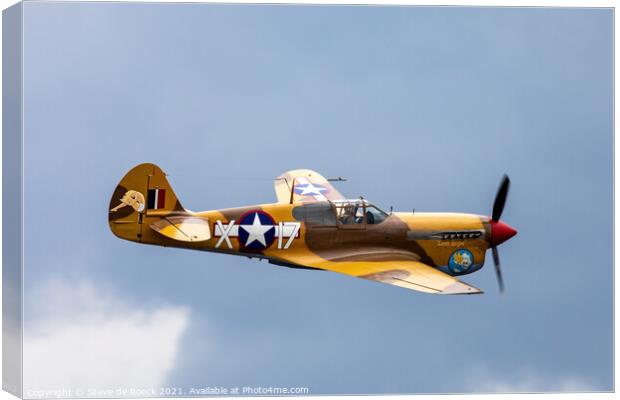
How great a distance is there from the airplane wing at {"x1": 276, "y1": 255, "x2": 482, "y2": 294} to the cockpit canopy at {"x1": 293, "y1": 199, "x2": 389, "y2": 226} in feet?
2.39

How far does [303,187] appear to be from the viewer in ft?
78.8

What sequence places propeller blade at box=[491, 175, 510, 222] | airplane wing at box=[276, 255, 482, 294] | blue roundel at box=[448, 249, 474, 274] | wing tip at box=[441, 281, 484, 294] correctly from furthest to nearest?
blue roundel at box=[448, 249, 474, 274], propeller blade at box=[491, 175, 510, 222], airplane wing at box=[276, 255, 482, 294], wing tip at box=[441, 281, 484, 294]

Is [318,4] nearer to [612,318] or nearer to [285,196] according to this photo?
[285,196]

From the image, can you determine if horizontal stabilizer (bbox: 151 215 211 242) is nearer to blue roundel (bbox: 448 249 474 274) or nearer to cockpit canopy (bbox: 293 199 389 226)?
cockpit canopy (bbox: 293 199 389 226)

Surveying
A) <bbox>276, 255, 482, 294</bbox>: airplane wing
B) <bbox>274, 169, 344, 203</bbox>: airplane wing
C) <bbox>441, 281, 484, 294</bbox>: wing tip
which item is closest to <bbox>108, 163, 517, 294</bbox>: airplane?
<bbox>276, 255, 482, 294</bbox>: airplane wing

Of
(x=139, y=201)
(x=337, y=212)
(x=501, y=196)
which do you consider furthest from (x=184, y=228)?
(x=501, y=196)

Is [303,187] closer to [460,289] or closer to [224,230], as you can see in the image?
[224,230]

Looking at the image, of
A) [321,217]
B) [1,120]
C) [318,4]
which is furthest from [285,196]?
[1,120]

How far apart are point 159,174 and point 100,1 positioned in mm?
3155

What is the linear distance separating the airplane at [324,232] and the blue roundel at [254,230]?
0.02m

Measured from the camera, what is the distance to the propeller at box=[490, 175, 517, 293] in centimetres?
2202

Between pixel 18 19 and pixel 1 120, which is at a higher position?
pixel 18 19

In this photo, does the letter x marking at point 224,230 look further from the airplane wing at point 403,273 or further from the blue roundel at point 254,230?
the airplane wing at point 403,273

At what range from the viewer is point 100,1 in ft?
63.1
